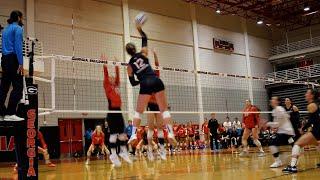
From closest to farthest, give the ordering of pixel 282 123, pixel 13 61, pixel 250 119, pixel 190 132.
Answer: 1. pixel 13 61
2. pixel 282 123
3. pixel 250 119
4. pixel 190 132

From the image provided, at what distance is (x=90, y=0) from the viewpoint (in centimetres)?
2209

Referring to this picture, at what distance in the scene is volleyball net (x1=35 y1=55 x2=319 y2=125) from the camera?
18.8 m

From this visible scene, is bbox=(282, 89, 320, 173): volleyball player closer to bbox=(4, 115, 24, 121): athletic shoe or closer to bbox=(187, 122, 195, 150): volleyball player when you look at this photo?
bbox=(4, 115, 24, 121): athletic shoe

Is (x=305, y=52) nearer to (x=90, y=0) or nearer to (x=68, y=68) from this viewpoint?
(x=90, y=0)

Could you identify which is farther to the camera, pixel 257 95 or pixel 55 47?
pixel 257 95

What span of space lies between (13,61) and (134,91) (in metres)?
15.6

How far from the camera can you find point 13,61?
634cm

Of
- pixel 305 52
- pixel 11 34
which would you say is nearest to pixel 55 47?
pixel 11 34

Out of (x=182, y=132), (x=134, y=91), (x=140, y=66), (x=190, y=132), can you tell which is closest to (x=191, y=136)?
(x=190, y=132)

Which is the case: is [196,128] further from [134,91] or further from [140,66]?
[140,66]

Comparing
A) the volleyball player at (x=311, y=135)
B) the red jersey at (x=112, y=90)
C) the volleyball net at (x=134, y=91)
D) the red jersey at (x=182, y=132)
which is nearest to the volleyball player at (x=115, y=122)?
the red jersey at (x=112, y=90)

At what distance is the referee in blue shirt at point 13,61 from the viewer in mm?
6180

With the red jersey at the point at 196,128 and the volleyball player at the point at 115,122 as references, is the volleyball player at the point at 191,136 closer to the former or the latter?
the red jersey at the point at 196,128

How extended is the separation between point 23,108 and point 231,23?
2708 cm
